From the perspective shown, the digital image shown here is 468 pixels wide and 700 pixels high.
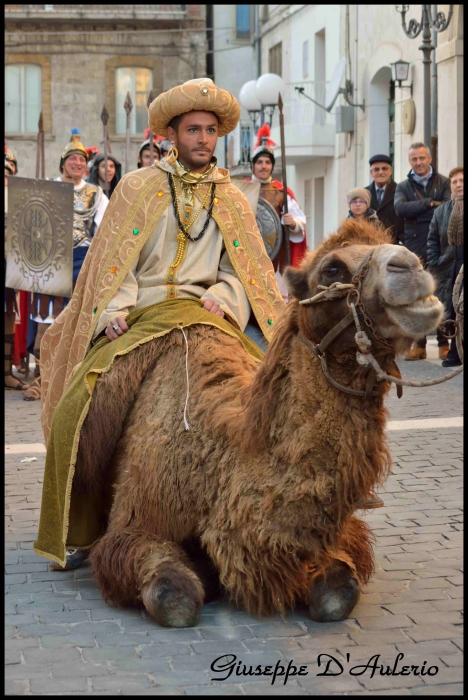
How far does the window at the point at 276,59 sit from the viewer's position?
114 ft

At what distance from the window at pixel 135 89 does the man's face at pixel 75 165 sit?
29717 mm

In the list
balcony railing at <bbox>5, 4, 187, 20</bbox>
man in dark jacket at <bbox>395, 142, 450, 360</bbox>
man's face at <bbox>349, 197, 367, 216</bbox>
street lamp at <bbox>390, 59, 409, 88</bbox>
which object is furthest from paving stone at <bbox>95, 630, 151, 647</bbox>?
balcony railing at <bbox>5, 4, 187, 20</bbox>

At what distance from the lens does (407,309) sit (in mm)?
4039

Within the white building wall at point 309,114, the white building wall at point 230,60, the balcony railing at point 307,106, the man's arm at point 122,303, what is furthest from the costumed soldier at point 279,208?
the white building wall at point 230,60

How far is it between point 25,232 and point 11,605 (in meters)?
6.20

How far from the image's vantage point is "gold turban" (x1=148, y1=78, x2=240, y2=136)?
18.1 feet

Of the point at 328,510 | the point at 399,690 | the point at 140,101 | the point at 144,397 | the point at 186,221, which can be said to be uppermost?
the point at 140,101

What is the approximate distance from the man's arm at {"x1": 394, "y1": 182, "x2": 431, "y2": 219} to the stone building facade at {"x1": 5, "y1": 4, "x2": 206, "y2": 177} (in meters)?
27.8

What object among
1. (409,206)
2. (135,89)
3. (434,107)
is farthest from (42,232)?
(135,89)

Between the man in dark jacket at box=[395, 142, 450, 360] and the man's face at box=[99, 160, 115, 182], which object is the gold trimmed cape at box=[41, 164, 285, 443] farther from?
the man in dark jacket at box=[395, 142, 450, 360]

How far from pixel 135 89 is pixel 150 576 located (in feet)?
126

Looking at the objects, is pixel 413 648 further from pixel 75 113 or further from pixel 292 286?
pixel 75 113

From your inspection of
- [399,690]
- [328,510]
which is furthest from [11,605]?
[399,690]

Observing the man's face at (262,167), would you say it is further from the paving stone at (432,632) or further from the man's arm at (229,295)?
the paving stone at (432,632)
